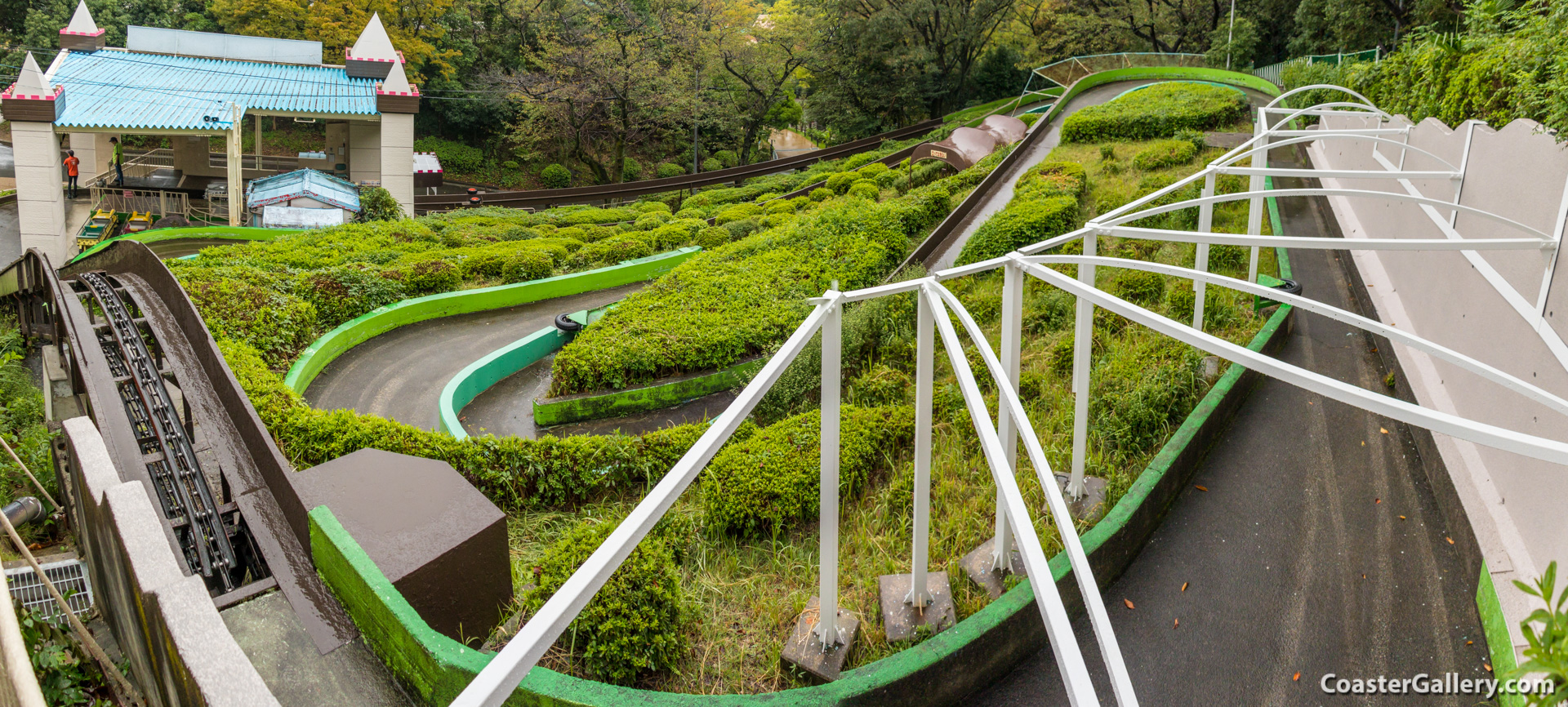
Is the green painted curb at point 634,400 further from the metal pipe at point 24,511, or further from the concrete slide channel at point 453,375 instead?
the metal pipe at point 24,511

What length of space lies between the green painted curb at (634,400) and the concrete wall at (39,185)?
66.7 feet

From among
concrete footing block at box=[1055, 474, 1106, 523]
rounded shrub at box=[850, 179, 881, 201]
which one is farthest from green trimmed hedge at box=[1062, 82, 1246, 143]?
concrete footing block at box=[1055, 474, 1106, 523]

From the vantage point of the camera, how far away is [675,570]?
17.2ft

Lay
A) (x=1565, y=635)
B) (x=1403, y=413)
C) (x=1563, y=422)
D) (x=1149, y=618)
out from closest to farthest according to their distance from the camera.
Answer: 1. (x=1565, y=635)
2. (x=1403, y=413)
3. (x=1563, y=422)
4. (x=1149, y=618)

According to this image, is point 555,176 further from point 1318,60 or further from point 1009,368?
point 1009,368

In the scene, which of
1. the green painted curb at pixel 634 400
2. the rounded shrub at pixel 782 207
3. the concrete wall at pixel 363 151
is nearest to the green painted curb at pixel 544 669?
the green painted curb at pixel 634 400

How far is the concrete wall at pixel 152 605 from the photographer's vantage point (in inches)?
131

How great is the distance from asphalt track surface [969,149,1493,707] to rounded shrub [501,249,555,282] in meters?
12.6

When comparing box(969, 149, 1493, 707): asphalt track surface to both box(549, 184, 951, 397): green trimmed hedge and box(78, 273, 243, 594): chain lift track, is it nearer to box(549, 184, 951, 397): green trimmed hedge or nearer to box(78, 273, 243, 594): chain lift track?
box(78, 273, 243, 594): chain lift track

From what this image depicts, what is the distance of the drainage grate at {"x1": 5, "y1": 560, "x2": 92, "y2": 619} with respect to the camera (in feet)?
23.4

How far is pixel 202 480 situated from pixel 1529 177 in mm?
9236

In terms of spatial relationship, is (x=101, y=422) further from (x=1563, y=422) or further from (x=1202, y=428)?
(x=1563, y=422)

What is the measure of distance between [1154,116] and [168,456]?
20046 millimetres

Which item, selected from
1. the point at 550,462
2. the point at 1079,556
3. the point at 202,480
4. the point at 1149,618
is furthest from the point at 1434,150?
the point at 202,480
